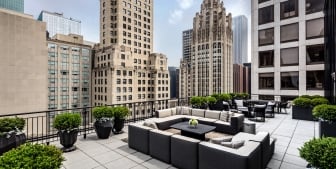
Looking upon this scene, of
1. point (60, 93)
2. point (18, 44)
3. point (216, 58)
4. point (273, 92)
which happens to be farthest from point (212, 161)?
point (216, 58)

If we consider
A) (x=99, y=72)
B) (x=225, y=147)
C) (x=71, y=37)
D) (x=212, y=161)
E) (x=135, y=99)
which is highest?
(x=71, y=37)

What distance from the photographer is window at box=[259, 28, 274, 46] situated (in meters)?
16.2

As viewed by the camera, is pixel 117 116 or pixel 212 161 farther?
pixel 117 116

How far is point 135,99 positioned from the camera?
51688 millimetres

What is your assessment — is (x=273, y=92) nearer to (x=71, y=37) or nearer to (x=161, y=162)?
(x=161, y=162)

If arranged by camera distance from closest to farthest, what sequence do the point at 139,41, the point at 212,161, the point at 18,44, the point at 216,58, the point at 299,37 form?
the point at 212,161, the point at 299,37, the point at 18,44, the point at 139,41, the point at 216,58

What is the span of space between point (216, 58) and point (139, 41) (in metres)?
30.0

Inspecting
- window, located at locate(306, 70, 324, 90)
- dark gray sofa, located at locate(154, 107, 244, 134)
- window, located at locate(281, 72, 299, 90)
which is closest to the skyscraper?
window, located at locate(281, 72, 299, 90)

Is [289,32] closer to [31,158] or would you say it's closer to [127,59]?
[31,158]

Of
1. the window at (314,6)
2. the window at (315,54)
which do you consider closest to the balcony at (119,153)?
the window at (315,54)

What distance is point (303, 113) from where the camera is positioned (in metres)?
8.53

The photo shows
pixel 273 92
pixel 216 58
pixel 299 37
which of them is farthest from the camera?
pixel 216 58

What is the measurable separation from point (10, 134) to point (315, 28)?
20.2 m

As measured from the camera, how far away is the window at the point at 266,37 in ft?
53.2
